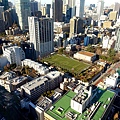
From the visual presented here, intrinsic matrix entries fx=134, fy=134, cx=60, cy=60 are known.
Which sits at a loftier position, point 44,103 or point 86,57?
point 86,57

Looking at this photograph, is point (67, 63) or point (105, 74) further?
point (67, 63)

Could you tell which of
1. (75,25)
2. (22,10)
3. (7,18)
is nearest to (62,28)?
(75,25)

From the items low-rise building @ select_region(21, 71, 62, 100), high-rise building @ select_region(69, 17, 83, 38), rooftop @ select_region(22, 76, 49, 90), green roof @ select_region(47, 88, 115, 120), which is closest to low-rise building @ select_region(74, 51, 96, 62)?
low-rise building @ select_region(21, 71, 62, 100)

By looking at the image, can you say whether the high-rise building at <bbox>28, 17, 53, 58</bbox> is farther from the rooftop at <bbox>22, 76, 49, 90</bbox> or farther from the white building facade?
the rooftop at <bbox>22, 76, 49, 90</bbox>

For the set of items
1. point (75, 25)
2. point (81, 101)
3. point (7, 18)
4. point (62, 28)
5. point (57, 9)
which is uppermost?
point (57, 9)

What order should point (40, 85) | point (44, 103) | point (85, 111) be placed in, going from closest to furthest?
point (85, 111) < point (44, 103) < point (40, 85)

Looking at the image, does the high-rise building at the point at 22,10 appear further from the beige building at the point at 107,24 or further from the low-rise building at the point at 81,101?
the low-rise building at the point at 81,101

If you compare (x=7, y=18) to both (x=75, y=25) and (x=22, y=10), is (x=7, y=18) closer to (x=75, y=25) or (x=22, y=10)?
(x=22, y=10)
